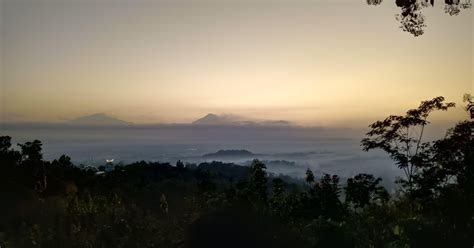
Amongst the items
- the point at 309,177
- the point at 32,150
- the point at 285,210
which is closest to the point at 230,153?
the point at 32,150

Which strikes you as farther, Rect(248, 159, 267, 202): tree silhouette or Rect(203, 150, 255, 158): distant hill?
Rect(203, 150, 255, 158): distant hill

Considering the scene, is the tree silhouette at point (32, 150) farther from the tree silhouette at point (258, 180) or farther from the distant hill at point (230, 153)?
the distant hill at point (230, 153)

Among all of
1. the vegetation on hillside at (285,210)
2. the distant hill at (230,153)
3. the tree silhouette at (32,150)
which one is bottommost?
the distant hill at (230,153)

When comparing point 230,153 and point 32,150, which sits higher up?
point 32,150

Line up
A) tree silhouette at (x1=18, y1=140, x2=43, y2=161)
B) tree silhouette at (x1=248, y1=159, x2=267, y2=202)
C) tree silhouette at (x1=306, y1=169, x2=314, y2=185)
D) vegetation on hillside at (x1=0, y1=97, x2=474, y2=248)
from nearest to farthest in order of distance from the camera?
1. vegetation on hillside at (x1=0, y1=97, x2=474, y2=248)
2. tree silhouette at (x1=248, y1=159, x2=267, y2=202)
3. tree silhouette at (x1=306, y1=169, x2=314, y2=185)
4. tree silhouette at (x1=18, y1=140, x2=43, y2=161)

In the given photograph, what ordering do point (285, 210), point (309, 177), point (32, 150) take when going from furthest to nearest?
point (32, 150)
point (309, 177)
point (285, 210)

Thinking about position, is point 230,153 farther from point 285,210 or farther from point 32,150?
point 285,210

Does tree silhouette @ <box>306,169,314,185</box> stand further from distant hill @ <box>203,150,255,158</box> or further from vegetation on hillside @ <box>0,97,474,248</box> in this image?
distant hill @ <box>203,150,255,158</box>

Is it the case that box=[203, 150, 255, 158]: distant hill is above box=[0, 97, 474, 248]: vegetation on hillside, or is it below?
below

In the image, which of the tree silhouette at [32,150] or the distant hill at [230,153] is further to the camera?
the distant hill at [230,153]

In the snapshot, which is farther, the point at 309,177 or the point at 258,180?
the point at 309,177

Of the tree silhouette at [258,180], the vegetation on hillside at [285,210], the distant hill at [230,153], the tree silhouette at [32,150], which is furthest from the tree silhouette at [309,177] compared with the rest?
the distant hill at [230,153]

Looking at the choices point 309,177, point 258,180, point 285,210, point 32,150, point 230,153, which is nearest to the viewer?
point 285,210

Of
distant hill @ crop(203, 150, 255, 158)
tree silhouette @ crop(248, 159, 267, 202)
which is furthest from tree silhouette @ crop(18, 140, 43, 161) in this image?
distant hill @ crop(203, 150, 255, 158)
